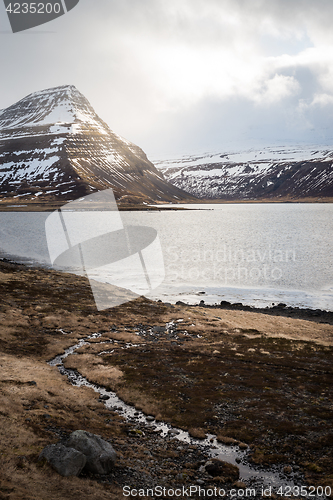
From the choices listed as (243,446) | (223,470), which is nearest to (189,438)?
(243,446)

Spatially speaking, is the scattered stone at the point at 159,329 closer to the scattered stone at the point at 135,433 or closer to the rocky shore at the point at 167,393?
the rocky shore at the point at 167,393

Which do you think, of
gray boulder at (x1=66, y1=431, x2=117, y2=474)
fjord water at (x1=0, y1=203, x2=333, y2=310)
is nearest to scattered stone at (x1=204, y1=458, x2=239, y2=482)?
gray boulder at (x1=66, y1=431, x2=117, y2=474)

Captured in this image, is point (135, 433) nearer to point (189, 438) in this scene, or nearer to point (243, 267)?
point (189, 438)

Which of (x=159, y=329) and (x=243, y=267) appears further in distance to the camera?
(x=243, y=267)

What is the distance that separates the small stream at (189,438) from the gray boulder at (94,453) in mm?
4399

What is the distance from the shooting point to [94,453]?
13.0 m

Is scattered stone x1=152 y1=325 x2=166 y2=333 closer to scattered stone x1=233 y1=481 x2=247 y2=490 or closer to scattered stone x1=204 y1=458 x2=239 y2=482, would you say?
scattered stone x1=204 y1=458 x2=239 y2=482

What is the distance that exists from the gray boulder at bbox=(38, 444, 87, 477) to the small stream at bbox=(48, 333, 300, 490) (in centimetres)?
568

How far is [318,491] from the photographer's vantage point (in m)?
13.1

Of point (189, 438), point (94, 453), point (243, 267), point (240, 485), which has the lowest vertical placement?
point (243, 267)

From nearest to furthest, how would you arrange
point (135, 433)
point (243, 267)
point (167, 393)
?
point (135, 433), point (167, 393), point (243, 267)

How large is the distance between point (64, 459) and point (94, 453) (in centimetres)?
120

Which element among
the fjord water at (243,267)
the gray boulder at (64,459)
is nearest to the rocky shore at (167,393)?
the gray boulder at (64,459)

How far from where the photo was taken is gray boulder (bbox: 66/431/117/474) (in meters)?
12.8
